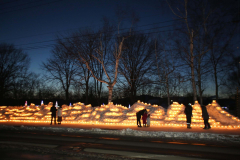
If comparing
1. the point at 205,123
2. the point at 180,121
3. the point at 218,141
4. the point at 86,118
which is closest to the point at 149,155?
the point at 218,141

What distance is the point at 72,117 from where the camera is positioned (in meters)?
21.0

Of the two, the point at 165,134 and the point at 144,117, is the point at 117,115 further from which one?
the point at 165,134

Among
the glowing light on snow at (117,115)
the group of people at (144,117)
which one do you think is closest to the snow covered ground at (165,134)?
the group of people at (144,117)

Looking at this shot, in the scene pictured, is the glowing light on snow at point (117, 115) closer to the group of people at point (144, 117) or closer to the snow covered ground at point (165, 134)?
the group of people at point (144, 117)

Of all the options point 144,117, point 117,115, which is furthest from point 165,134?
point 117,115

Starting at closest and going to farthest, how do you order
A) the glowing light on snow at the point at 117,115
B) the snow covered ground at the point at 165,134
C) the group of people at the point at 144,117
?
the snow covered ground at the point at 165,134, the group of people at the point at 144,117, the glowing light on snow at the point at 117,115

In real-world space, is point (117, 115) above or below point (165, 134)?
above

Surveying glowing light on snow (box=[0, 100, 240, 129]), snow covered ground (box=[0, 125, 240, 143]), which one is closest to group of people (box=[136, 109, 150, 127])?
glowing light on snow (box=[0, 100, 240, 129])

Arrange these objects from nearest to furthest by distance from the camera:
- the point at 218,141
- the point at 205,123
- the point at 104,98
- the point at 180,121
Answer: the point at 218,141, the point at 205,123, the point at 180,121, the point at 104,98

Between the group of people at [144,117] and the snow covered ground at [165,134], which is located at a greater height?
the group of people at [144,117]

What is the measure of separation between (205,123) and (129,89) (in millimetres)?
17987

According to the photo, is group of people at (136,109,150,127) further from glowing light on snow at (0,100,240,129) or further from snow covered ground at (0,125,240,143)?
snow covered ground at (0,125,240,143)

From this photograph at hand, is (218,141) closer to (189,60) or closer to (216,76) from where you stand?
(189,60)

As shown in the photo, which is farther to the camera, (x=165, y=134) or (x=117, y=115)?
(x=117, y=115)
